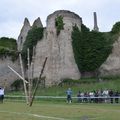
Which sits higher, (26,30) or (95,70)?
(26,30)

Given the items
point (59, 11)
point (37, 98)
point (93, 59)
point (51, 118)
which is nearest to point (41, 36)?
point (59, 11)

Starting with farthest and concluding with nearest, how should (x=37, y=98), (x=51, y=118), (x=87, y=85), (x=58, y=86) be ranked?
1. (x=58, y=86)
2. (x=87, y=85)
3. (x=37, y=98)
4. (x=51, y=118)

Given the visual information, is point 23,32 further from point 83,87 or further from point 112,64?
point 83,87

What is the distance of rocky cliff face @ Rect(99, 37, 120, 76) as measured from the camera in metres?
63.1

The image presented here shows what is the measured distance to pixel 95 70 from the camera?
2525 inches

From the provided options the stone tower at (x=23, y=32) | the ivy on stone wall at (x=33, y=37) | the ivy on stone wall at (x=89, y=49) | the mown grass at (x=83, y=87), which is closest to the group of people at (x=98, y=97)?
the mown grass at (x=83, y=87)

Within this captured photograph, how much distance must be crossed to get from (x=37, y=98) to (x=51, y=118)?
29.0 metres

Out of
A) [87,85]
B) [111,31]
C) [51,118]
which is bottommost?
[51,118]

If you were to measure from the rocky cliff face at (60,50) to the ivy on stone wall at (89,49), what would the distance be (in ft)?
2.59

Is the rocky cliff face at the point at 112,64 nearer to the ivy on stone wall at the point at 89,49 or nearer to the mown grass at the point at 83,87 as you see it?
the ivy on stone wall at the point at 89,49

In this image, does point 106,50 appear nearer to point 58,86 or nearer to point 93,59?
point 93,59

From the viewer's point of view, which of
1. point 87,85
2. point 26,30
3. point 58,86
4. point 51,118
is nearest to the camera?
point 51,118

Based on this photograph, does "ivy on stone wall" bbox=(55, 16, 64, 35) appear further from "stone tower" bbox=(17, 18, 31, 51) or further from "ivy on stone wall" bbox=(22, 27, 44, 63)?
"stone tower" bbox=(17, 18, 31, 51)

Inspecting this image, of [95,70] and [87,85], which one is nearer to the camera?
[87,85]
